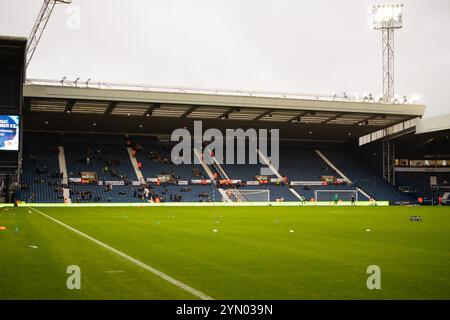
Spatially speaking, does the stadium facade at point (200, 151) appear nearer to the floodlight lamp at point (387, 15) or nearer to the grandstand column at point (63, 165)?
the grandstand column at point (63, 165)

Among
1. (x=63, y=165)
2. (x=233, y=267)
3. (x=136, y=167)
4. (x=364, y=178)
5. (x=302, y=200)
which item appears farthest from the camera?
(x=364, y=178)

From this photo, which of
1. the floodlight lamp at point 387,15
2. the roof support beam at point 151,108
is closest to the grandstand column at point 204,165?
the roof support beam at point 151,108

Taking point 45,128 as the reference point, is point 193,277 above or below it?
below

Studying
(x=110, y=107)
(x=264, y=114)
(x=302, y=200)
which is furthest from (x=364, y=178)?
(x=110, y=107)

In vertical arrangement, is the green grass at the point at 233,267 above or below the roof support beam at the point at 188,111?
below

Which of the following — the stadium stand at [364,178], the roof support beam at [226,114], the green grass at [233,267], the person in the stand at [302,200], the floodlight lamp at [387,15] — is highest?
the floodlight lamp at [387,15]

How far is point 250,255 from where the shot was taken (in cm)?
1218

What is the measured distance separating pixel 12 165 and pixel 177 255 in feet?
138

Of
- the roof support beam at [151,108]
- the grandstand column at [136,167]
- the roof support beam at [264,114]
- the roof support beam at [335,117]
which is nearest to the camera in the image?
the roof support beam at [151,108]

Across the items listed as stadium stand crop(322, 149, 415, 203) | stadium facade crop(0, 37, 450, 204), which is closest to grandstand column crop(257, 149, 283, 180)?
stadium facade crop(0, 37, 450, 204)

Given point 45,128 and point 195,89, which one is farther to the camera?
point 45,128

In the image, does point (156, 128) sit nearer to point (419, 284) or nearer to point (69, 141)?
point (69, 141)

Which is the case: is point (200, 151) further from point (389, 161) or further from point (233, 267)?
point (233, 267)

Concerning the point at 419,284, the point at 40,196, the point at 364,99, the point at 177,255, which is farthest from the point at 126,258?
the point at 364,99
